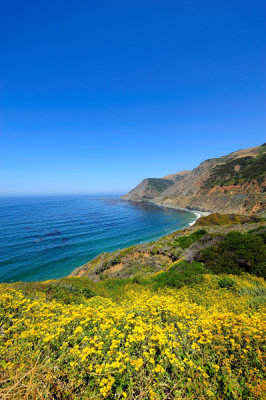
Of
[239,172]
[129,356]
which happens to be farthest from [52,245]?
[239,172]

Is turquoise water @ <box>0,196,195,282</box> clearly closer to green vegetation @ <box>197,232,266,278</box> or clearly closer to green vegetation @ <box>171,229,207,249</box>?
green vegetation @ <box>171,229,207,249</box>

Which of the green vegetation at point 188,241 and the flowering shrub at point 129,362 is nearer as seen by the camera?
the flowering shrub at point 129,362

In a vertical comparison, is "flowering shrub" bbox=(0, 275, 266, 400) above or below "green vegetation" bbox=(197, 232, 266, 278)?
above

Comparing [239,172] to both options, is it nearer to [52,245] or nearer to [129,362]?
[52,245]

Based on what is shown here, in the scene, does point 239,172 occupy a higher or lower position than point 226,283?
higher

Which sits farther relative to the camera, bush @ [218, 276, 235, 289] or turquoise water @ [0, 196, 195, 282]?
turquoise water @ [0, 196, 195, 282]

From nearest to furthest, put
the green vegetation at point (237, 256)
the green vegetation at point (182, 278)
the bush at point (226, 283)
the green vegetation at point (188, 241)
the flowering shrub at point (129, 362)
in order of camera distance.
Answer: the flowering shrub at point (129, 362), the bush at point (226, 283), the green vegetation at point (182, 278), the green vegetation at point (237, 256), the green vegetation at point (188, 241)

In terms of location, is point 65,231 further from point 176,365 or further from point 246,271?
point 176,365

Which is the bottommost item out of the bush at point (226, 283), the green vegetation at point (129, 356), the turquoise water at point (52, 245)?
the turquoise water at point (52, 245)

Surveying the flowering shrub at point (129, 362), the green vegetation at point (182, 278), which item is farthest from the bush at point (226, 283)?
the flowering shrub at point (129, 362)

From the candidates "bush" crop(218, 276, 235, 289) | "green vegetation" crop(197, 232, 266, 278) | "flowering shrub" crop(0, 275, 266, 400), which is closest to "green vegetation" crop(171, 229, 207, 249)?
"green vegetation" crop(197, 232, 266, 278)

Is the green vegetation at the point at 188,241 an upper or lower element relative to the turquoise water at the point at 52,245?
upper

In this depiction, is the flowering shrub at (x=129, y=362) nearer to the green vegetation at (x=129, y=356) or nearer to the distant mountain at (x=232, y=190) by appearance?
the green vegetation at (x=129, y=356)

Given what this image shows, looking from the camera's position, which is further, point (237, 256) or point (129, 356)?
point (237, 256)
